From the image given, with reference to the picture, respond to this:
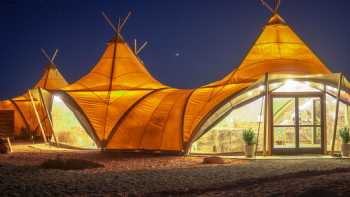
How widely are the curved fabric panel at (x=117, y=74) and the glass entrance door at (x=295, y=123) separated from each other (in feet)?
20.7

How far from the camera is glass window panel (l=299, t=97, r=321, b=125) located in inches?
755

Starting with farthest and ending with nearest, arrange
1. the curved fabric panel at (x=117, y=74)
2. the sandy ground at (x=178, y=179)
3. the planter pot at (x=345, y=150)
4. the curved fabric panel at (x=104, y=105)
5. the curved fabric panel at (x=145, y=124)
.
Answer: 1. the curved fabric panel at (x=117, y=74)
2. the curved fabric panel at (x=104, y=105)
3. the curved fabric panel at (x=145, y=124)
4. the planter pot at (x=345, y=150)
5. the sandy ground at (x=178, y=179)

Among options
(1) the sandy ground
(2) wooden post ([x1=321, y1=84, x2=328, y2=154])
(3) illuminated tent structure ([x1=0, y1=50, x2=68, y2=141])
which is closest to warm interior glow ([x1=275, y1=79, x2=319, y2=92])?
(2) wooden post ([x1=321, y1=84, x2=328, y2=154])

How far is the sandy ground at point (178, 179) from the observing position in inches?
418

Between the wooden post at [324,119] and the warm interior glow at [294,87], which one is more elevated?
the warm interior glow at [294,87]

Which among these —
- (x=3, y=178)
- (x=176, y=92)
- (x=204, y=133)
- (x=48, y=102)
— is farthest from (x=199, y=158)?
(x=48, y=102)

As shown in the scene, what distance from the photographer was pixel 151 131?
20.8 m

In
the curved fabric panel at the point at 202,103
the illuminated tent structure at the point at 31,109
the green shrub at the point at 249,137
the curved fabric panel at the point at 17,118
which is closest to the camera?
the green shrub at the point at 249,137

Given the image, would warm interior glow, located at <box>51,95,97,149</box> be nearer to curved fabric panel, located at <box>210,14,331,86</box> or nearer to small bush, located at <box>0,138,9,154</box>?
small bush, located at <box>0,138,9,154</box>

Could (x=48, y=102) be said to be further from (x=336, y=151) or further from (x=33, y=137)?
(x=336, y=151)

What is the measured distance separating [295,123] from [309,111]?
2.17 ft

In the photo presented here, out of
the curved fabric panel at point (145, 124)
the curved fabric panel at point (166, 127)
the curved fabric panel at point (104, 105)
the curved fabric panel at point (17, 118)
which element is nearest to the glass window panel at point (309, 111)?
the curved fabric panel at point (166, 127)

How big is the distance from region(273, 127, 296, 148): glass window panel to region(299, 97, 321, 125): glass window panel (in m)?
0.47

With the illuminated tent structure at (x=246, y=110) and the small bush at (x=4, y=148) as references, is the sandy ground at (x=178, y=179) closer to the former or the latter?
the illuminated tent structure at (x=246, y=110)
